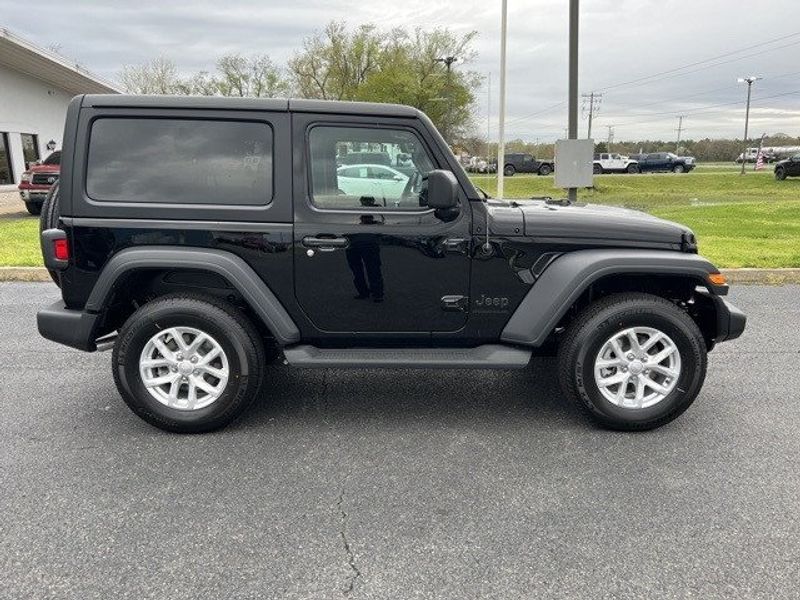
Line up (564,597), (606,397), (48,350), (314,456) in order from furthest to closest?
1. (48,350)
2. (606,397)
3. (314,456)
4. (564,597)

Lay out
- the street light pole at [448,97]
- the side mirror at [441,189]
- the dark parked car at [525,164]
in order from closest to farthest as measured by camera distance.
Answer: the side mirror at [441,189] → the street light pole at [448,97] → the dark parked car at [525,164]

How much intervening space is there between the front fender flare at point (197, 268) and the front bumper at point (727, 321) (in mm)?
2618

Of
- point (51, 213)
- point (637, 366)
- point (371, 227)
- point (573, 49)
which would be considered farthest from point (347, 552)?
point (573, 49)

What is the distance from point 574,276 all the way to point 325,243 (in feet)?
4.70

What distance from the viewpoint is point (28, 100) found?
22672 millimetres

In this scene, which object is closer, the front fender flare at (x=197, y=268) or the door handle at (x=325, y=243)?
the front fender flare at (x=197, y=268)

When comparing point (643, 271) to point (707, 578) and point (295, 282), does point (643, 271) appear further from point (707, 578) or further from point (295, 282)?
point (295, 282)

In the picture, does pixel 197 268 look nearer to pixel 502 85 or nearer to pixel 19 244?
pixel 19 244

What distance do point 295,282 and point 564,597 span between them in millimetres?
2138

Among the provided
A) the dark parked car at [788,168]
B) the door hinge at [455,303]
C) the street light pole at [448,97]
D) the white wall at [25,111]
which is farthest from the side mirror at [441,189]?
the dark parked car at [788,168]

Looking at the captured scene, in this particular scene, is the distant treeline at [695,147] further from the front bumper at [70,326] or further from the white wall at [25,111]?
the front bumper at [70,326]

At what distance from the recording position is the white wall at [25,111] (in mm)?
20984

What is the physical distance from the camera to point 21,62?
20.3 meters

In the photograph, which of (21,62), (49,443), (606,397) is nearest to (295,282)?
(49,443)
